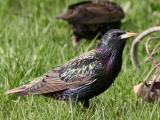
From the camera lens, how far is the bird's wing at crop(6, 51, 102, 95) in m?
6.38

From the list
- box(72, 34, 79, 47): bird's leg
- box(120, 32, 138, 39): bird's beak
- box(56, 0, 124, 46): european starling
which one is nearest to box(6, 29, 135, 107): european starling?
box(120, 32, 138, 39): bird's beak

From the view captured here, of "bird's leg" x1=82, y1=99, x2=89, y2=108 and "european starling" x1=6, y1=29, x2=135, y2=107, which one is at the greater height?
"european starling" x1=6, y1=29, x2=135, y2=107

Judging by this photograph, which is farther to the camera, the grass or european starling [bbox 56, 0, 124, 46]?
european starling [bbox 56, 0, 124, 46]

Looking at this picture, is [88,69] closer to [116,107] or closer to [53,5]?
[116,107]

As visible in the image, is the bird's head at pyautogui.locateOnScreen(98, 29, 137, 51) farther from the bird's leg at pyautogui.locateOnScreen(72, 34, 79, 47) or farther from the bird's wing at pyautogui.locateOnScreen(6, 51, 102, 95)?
the bird's leg at pyautogui.locateOnScreen(72, 34, 79, 47)

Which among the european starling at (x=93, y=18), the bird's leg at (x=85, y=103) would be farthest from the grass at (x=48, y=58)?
the european starling at (x=93, y=18)

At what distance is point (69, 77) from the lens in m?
6.47

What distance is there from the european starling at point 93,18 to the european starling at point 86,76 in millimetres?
3393

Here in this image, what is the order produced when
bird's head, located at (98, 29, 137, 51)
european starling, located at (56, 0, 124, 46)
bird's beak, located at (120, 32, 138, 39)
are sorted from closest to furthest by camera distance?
bird's beak, located at (120, 32, 138, 39), bird's head, located at (98, 29, 137, 51), european starling, located at (56, 0, 124, 46)

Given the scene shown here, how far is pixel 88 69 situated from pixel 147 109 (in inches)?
24.0

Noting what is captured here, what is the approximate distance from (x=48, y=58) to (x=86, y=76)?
59.0 inches

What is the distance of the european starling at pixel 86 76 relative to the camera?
633 centimetres

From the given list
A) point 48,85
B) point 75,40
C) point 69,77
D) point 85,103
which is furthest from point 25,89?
point 75,40

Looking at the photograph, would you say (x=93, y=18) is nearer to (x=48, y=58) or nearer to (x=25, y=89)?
(x=48, y=58)
